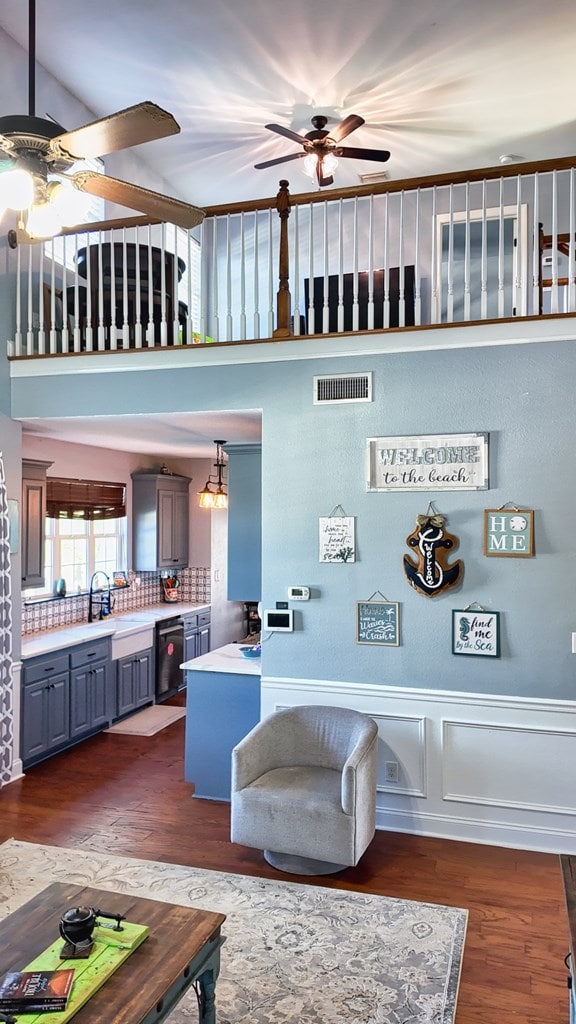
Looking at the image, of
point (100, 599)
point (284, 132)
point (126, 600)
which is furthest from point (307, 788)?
point (284, 132)

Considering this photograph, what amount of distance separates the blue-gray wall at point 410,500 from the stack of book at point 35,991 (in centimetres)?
247

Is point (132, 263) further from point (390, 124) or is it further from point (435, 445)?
point (390, 124)

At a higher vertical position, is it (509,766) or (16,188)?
(16,188)

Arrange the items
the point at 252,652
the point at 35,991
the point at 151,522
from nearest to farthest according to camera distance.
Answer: the point at 35,991
the point at 252,652
the point at 151,522

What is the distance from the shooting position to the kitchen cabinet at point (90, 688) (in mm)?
5672

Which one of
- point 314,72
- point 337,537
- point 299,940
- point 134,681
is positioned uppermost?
point 314,72

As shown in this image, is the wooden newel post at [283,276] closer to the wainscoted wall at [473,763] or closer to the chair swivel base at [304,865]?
the wainscoted wall at [473,763]

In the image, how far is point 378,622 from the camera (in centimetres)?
417

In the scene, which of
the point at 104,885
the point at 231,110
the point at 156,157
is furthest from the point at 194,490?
the point at 104,885

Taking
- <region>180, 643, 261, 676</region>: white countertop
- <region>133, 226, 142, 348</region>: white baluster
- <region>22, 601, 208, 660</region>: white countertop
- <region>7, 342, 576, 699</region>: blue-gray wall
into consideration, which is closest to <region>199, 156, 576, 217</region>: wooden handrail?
<region>133, 226, 142, 348</region>: white baluster

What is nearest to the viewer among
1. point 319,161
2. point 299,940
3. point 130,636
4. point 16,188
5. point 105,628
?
point 16,188

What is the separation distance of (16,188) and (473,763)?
12.0ft

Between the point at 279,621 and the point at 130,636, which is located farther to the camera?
the point at 130,636

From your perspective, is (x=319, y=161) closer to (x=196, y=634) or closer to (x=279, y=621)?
(x=279, y=621)
